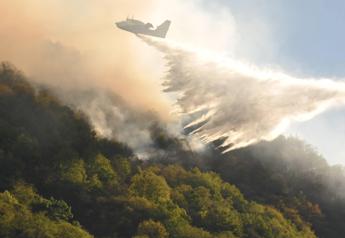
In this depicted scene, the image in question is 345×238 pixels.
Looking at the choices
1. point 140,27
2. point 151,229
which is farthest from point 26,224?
point 140,27

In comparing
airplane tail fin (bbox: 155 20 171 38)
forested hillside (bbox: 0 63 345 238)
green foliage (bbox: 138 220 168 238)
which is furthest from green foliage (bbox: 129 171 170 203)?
airplane tail fin (bbox: 155 20 171 38)

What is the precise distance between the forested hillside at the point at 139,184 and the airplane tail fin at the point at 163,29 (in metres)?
33.0

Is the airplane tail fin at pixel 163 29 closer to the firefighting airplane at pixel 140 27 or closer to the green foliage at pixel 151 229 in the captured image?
the firefighting airplane at pixel 140 27

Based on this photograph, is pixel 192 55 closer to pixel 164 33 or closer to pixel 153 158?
pixel 164 33

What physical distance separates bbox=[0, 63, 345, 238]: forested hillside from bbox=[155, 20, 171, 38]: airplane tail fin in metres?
33.0

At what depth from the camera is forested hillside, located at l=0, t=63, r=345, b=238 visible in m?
107

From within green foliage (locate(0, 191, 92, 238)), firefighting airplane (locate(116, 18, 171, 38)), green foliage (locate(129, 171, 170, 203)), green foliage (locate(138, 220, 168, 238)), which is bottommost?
green foliage (locate(0, 191, 92, 238))

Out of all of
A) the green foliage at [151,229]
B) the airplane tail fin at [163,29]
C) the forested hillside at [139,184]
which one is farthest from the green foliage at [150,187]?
the airplane tail fin at [163,29]

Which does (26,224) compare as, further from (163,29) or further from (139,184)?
(139,184)

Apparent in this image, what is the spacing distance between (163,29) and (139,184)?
40.5m

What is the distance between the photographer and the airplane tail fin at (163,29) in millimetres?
99062

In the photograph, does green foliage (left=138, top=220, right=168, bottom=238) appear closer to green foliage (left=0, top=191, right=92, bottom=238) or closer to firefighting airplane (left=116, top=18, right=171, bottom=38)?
green foliage (left=0, top=191, right=92, bottom=238)

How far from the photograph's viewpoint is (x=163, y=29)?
99438 millimetres

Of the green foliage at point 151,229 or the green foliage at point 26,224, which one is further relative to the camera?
the green foliage at point 151,229
